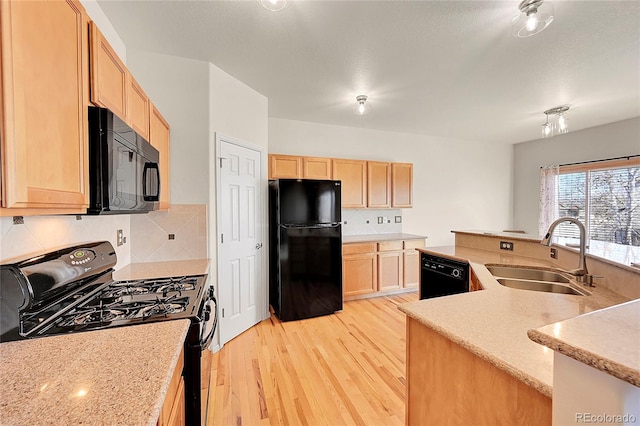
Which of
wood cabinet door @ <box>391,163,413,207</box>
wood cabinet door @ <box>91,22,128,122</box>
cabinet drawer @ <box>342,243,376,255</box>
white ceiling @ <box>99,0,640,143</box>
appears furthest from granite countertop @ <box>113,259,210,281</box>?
wood cabinet door @ <box>391,163,413,207</box>

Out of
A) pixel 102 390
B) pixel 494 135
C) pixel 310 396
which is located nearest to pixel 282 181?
pixel 310 396

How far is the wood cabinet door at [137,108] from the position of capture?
148 centimetres

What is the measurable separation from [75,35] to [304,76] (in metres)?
1.97

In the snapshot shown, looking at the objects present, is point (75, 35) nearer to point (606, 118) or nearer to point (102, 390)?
point (102, 390)

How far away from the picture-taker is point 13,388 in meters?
0.71

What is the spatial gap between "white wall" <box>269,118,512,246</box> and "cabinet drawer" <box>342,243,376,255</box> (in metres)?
1.28

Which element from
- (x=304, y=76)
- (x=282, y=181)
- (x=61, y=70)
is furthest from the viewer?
(x=282, y=181)

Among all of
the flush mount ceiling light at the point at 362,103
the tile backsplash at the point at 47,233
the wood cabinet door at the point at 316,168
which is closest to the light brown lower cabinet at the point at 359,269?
the wood cabinet door at the point at 316,168

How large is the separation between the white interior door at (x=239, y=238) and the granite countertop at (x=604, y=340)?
249cm

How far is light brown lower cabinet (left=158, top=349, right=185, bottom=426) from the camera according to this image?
2.73ft

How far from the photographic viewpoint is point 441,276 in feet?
8.34

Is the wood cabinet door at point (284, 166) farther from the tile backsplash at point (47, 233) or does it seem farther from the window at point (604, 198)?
the window at point (604, 198)

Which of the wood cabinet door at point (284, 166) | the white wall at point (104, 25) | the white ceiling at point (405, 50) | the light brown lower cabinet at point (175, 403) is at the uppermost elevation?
the white ceiling at point (405, 50)

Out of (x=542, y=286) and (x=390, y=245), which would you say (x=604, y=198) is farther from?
(x=542, y=286)
